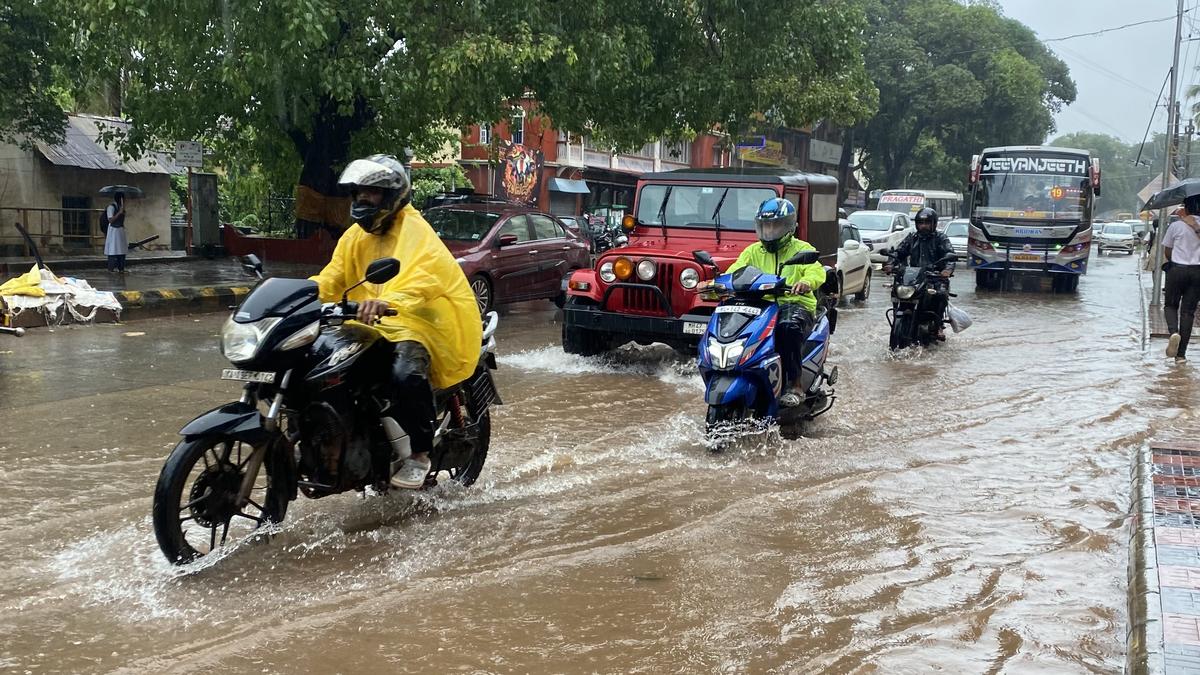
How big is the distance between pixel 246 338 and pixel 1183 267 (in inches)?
396

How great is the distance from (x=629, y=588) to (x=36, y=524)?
2.81 metres

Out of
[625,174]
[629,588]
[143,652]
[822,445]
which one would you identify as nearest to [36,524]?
[143,652]

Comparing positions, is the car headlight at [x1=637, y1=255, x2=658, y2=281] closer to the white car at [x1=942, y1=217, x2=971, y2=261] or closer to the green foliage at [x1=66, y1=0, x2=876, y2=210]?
the green foliage at [x1=66, y1=0, x2=876, y2=210]

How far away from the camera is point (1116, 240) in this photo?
45812mm

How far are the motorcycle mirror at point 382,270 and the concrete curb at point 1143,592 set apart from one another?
119 inches

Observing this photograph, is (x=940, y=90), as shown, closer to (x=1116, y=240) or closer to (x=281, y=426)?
(x=1116, y=240)

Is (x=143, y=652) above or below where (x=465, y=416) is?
below

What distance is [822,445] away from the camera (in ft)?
24.1

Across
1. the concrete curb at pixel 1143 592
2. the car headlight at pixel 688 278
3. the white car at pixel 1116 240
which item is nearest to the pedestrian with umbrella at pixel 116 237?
the car headlight at pixel 688 278

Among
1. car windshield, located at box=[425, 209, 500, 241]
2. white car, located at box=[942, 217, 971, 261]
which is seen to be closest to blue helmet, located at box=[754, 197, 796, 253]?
car windshield, located at box=[425, 209, 500, 241]

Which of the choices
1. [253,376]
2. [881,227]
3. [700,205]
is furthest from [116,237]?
[881,227]

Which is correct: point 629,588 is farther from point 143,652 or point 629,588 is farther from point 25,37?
point 25,37

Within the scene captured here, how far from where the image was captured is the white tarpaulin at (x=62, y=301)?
12273 millimetres

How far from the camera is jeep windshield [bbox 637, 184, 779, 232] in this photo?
11.2 metres
